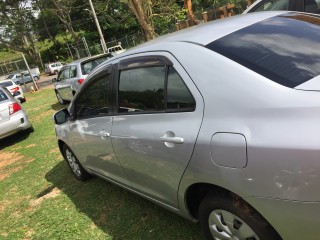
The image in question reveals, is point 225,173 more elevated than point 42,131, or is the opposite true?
point 225,173

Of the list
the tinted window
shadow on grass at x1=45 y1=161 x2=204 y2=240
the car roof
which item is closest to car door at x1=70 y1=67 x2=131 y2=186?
shadow on grass at x1=45 y1=161 x2=204 y2=240

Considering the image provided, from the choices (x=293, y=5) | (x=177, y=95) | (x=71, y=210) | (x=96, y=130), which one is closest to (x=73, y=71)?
(x=293, y=5)

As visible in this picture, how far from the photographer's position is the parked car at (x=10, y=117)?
Result: 912 centimetres

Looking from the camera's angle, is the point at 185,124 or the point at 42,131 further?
the point at 42,131

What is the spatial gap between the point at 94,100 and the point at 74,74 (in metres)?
8.06

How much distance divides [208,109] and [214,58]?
0.36 metres

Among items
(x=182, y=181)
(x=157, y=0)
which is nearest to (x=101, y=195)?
(x=182, y=181)

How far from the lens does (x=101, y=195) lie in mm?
4984

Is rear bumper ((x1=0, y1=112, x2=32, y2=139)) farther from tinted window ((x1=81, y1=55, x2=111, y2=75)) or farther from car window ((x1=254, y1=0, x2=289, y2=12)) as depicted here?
car window ((x1=254, y1=0, x2=289, y2=12))

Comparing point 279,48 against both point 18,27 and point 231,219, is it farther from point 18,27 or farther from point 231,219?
point 18,27

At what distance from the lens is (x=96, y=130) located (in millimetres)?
4027

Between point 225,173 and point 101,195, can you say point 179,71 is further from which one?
point 101,195

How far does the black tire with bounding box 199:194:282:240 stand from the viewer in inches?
93.9

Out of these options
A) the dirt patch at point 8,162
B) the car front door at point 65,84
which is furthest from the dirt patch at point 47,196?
the car front door at point 65,84
